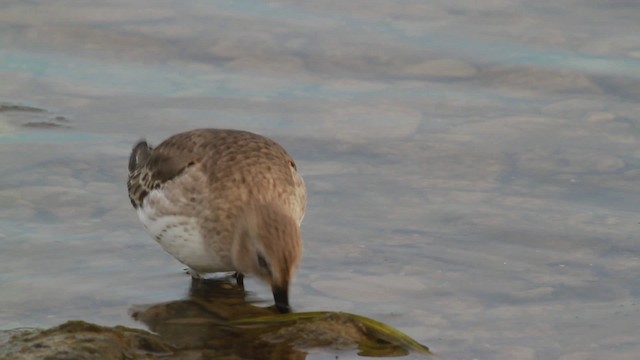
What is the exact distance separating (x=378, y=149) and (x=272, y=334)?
3.79 meters

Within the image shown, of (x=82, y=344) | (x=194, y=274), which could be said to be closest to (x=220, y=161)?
(x=194, y=274)

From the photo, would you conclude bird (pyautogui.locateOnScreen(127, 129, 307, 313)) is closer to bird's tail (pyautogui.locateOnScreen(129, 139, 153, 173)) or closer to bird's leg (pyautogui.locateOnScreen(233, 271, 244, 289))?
bird's leg (pyautogui.locateOnScreen(233, 271, 244, 289))

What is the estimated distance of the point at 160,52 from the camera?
45.1 feet

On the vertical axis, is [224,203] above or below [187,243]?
above

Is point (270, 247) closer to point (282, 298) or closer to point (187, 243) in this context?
→ point (282, 298)

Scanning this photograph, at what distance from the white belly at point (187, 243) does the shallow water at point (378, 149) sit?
317 millimetres

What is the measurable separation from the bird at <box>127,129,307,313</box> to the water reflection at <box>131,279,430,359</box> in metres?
0.19

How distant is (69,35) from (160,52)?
1.02m

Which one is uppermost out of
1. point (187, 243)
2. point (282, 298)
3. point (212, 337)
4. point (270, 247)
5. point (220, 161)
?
point (220, 161)

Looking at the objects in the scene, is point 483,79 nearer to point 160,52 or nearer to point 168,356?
point 160,52

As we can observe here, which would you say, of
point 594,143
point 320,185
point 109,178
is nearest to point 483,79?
point 594,143

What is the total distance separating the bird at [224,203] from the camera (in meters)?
8.34

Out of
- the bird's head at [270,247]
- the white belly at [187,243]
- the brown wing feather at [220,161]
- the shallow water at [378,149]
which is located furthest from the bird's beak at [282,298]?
the brown wing feather at [220,161]

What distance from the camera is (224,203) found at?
340 inches
